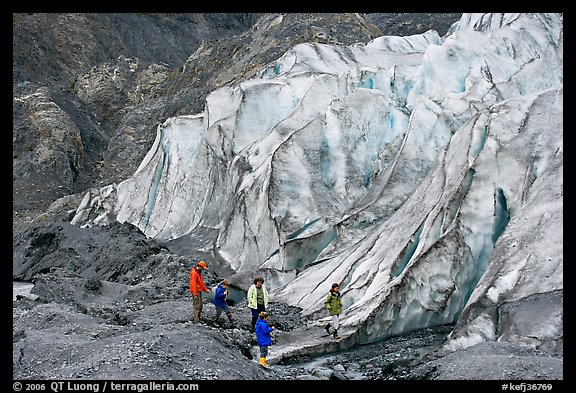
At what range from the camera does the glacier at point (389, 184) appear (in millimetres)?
13984

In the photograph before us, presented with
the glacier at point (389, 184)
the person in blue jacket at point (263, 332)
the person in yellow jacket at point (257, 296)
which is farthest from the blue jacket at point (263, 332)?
the glacier at point (389, 184)

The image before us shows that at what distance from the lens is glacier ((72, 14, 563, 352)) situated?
14.0 metres

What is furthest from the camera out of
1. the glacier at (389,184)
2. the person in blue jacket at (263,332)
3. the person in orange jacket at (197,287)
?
the glacier at (389,184)

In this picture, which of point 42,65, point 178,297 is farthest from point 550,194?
point 42,65

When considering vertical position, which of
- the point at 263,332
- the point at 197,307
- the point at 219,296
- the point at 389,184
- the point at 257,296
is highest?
the point at 389,184

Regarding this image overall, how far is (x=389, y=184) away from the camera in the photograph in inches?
830

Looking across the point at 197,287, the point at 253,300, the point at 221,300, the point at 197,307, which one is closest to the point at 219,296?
the point at 221,300

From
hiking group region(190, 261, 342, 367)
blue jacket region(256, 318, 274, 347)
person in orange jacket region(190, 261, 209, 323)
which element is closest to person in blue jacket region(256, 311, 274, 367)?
blue jacket region(256, 318, 274, 347)

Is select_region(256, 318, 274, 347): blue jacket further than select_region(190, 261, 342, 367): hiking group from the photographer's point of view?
No

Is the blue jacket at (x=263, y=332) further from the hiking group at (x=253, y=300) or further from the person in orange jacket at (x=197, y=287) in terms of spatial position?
the person in orange jacket at (x=197, y=287)

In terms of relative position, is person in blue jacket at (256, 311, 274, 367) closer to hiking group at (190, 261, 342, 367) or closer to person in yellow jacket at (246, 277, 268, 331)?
hiking group at (190, 261, 342, 367)

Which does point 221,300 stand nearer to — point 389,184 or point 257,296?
point 257,296

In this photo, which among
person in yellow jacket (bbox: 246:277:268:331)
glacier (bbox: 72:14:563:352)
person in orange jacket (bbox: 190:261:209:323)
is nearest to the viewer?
person in yellow jacket (bbox: 246:277:268:331)

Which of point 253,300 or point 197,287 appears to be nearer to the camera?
point 253,300
